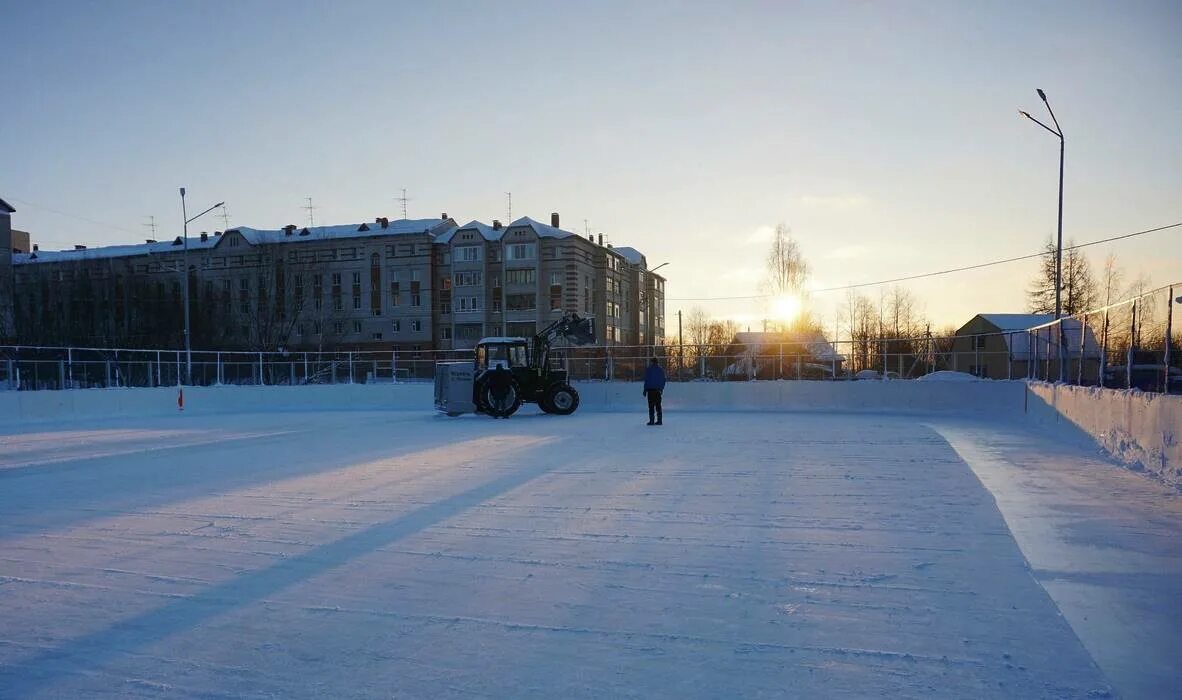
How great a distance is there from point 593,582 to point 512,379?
55.7ft

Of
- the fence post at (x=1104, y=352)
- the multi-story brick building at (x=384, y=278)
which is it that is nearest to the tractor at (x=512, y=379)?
the fence post at (x=1104, y=352)

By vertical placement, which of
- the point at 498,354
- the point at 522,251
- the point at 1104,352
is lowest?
the point at 1104,352

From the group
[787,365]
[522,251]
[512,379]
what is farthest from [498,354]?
[522,251]

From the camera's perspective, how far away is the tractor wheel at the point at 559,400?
22.8m

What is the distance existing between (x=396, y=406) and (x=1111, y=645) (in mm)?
26763

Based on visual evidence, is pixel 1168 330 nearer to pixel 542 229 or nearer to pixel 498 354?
pixel 498 354

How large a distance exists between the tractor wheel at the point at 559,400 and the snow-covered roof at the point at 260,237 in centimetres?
4416

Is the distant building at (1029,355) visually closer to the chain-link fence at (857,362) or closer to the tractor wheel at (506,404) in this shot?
the chain-link fence at (857,362)

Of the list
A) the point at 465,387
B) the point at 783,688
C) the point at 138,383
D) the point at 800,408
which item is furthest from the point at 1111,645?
the point at 138,383

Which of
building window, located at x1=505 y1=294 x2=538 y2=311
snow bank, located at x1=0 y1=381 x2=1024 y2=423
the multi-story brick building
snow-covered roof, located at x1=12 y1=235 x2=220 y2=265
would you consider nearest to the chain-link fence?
snow bank, located at x1=0 y1=381 x2=1024 y2=423

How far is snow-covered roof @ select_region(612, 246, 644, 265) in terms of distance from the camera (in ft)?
252

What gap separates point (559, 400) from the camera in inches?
907

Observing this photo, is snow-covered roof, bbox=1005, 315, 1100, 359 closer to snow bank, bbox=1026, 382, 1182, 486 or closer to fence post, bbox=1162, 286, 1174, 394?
snow bank, bbox=1026, 382, 1182, 486

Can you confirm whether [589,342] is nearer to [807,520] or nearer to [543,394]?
[543,394]
